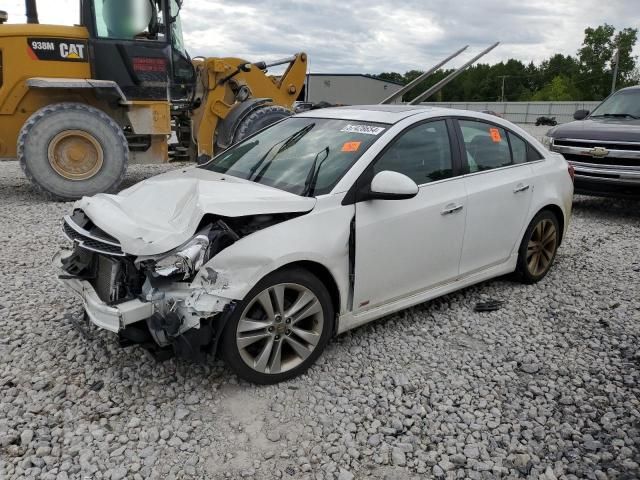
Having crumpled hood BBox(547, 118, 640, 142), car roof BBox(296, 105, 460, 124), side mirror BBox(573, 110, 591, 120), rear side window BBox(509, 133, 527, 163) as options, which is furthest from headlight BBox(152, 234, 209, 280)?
side mirror BBox(573, 110, 591, 120)

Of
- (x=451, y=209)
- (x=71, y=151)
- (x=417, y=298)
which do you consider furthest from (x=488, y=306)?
(x=71, y=151)

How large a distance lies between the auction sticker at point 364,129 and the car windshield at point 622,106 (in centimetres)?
623

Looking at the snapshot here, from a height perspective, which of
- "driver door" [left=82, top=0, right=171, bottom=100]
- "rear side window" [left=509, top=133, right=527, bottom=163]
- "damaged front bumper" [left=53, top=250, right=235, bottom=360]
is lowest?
"damaged front bumper" [left=53, top=250, right=235, bottom=360]

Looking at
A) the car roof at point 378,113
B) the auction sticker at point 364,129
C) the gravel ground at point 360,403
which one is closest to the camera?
the gravel ground at point 360,403

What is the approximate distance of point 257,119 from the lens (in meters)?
8.56

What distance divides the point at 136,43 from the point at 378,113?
18.1 feet

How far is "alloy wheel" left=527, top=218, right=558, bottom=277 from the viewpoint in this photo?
4824 mm

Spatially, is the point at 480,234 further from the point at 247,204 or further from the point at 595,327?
the point at 247,204

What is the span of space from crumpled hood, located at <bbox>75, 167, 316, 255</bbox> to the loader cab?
16.6ft

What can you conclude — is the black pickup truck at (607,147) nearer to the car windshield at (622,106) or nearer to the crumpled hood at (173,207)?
the car windshield at (622,106)

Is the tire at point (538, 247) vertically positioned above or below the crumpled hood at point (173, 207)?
below

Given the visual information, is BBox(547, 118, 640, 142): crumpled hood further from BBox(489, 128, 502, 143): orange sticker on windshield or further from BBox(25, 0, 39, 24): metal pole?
BBox(25, 0, 39, 24): metal pole

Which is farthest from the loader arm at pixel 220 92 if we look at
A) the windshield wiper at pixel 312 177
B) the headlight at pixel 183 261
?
the headlight at pixel 183 261

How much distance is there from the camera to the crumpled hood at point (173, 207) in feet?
9.52
